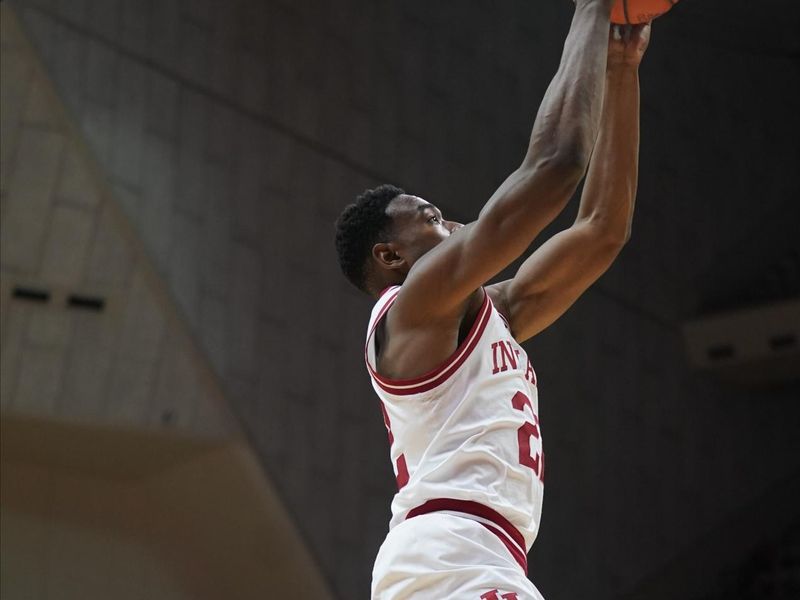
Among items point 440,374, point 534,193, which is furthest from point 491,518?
point 534,193

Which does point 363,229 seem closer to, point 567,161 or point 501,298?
point 501,298

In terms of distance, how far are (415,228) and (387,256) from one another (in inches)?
4.1

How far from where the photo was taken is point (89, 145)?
23.6 ft

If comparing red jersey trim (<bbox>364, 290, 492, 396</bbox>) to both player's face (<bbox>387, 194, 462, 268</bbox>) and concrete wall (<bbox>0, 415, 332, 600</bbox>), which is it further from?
concrete wall (<bbox>0, 415, 332, 600</bbox>)

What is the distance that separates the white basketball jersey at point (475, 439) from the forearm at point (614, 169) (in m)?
0.53

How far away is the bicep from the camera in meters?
3.10

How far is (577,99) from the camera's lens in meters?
2.52

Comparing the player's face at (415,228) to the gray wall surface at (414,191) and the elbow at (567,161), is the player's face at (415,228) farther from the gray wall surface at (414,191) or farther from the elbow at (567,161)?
the gray wall surface at (414,191)

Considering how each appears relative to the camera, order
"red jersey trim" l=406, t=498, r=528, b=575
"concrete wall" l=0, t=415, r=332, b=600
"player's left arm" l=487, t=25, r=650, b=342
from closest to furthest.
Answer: "red jersey trim" l=406, t=498, r=528, b=575 → "player's left arm" l=487, t=25, r=650, b=342 → "concrete wall" l=0, t=415, r=332, b=600

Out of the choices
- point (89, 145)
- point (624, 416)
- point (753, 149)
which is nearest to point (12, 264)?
point (89, 145)

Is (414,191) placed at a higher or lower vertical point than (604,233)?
higher

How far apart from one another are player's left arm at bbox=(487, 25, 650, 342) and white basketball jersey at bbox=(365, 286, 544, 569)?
0.38 meters

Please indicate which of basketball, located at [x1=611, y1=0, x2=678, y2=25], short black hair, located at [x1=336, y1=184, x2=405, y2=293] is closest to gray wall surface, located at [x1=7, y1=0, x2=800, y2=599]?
short black hair, located at [x1=336, y1=184, x2=405, y2=293]

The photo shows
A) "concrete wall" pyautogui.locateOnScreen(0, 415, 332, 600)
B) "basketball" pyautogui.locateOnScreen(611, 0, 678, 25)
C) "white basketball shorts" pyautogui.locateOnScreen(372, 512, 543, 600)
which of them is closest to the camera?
"white basketball shorts" pyautogui.locateOnScreen(372, 512, 543, 600)
